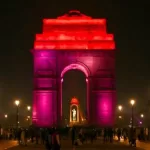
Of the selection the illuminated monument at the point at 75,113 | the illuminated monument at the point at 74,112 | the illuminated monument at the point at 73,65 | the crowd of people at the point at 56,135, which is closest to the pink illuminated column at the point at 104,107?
the illuminated monument at the point at 73,65

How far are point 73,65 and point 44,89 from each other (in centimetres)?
569

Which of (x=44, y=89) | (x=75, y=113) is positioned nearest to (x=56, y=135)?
(x=44, y=89)

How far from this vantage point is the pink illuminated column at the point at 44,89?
3115 inches

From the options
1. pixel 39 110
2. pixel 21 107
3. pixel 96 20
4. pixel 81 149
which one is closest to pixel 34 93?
pixel 39 110

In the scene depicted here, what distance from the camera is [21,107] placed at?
133375 mm

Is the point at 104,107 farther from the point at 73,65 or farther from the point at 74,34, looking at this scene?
the point at 74,34

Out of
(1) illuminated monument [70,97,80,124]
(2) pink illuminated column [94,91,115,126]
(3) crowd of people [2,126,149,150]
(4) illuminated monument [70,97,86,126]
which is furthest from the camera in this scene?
(1) illuminated monument [70,97,80,124]

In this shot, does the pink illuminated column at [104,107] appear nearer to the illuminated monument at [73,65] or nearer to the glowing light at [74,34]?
the illuminated monument at [73,65]

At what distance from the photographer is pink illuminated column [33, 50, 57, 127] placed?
79.1 meters

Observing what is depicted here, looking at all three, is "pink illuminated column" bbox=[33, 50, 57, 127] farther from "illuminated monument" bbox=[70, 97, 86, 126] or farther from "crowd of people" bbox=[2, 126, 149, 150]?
"illuminated monument" bbox=[70, 97, 86, 126]

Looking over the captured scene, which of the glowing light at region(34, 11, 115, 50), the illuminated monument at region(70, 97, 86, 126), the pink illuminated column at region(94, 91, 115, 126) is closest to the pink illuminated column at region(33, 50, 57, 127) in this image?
the glowing light at region(34, 11, 115, 50)

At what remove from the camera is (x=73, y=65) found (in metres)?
81.9

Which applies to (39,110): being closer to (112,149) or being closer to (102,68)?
(102,68)

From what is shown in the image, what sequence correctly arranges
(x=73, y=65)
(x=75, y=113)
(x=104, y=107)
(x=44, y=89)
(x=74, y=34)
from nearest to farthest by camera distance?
(x=44, y=89) < (x=104, y=107) < (x=74, y=34) < (x=73, y=65) < (x=75, y=113)
